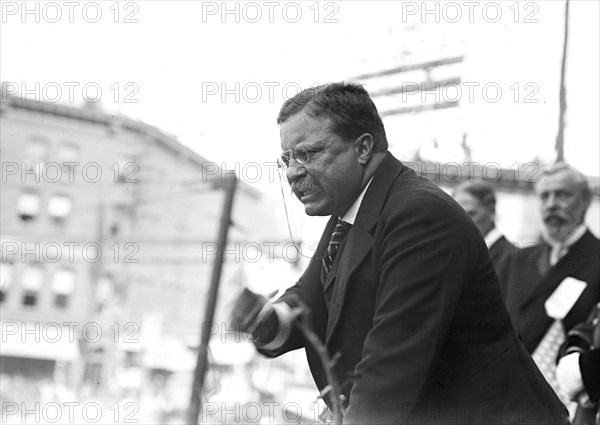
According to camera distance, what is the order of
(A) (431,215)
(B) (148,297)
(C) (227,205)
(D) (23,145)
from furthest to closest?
(B) (148,297) < (D) (23,145) < (C) (227,205) < (A) (431,215)

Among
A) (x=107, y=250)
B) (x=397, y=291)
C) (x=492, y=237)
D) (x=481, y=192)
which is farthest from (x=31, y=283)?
(x=397, y=291)

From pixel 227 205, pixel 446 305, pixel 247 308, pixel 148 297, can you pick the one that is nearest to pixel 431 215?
pixel 446 305

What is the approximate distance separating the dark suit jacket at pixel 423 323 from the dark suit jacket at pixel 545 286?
6.33 ft

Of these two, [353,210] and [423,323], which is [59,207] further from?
[423,323]

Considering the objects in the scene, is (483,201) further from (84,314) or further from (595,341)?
(84,314)

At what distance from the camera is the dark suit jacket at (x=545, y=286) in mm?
3916

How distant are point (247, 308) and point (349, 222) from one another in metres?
0.37

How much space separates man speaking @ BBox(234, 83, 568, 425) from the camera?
1.85m

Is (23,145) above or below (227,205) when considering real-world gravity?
below

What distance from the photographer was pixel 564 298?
3.98 m

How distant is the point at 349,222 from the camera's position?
2.29 metres

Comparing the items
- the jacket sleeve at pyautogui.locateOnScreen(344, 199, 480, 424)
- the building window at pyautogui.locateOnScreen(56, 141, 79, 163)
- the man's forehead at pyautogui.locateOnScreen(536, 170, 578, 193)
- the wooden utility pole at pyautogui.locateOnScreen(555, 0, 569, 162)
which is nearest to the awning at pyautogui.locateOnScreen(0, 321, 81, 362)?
the building window at pyautogui.locateOnScreen(56, 141, 79, 163)

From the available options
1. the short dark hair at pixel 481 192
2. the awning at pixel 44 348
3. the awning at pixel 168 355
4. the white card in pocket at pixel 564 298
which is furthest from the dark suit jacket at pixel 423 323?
the awning at pixel 44 348

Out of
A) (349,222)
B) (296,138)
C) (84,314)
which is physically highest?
(296,138)
